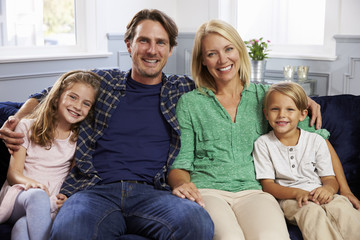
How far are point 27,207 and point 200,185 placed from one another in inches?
29.1

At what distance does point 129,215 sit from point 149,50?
78 cm

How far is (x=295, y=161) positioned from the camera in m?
2.00

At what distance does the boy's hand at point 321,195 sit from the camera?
185cm

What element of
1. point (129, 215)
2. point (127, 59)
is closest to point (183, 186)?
point (129, 215)

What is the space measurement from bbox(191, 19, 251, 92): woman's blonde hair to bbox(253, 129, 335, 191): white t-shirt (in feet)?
1.13

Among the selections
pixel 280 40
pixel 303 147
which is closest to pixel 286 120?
pixel 303 147

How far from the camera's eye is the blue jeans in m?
1.64

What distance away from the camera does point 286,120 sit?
197 centimetres

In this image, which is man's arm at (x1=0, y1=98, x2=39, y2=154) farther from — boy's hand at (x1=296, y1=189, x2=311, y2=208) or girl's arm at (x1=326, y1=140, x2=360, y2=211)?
girl's arm at (x1=326, y1=140, x2=360, y2=211)

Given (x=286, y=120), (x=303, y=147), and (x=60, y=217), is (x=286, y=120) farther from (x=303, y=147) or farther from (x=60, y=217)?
(x=60, y=217)

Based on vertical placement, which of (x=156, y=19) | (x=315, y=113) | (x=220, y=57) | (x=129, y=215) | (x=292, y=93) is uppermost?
(x=156, y=19)

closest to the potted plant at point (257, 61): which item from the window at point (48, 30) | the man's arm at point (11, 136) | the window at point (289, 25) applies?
the window at point (289, 25)

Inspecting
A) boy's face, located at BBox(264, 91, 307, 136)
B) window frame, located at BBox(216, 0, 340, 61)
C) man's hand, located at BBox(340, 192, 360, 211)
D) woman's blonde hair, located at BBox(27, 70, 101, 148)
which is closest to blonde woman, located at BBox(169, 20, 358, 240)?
boy's face, located at BBox(264, 91, 307, 136)

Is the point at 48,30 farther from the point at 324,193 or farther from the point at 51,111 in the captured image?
the point at 324,193
